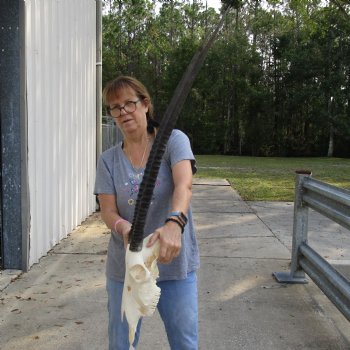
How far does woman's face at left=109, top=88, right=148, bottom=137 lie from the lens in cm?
225

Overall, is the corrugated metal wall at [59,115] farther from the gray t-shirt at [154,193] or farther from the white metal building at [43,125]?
the gray t-shirt at [154,193]

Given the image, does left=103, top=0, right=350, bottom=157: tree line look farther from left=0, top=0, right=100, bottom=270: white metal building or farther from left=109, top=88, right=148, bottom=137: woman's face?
left=109, top=88, right=148, bottom=137: woman's face

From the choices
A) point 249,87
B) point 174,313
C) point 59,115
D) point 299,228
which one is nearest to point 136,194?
point 174,313

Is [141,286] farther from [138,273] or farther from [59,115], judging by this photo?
[59,115]

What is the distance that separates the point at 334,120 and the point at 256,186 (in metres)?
25.6

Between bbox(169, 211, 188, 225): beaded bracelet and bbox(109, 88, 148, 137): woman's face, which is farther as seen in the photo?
bbox(109, 88, 148, 137): woman's face

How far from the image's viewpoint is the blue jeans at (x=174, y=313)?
2.35m

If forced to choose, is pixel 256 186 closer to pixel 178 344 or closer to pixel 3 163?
pixel 3 163

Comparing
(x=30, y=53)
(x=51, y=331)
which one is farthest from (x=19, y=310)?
(x=30, y=53)

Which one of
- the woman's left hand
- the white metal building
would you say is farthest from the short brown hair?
the white metal building

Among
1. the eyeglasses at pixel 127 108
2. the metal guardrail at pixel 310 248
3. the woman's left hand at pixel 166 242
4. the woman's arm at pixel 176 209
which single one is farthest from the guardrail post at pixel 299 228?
the woman's left hand at pixel 166 242

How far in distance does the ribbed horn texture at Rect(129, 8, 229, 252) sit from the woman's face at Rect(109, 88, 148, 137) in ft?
2.77

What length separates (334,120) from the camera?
36.5 meters

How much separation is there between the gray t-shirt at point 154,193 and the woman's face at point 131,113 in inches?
6.1
